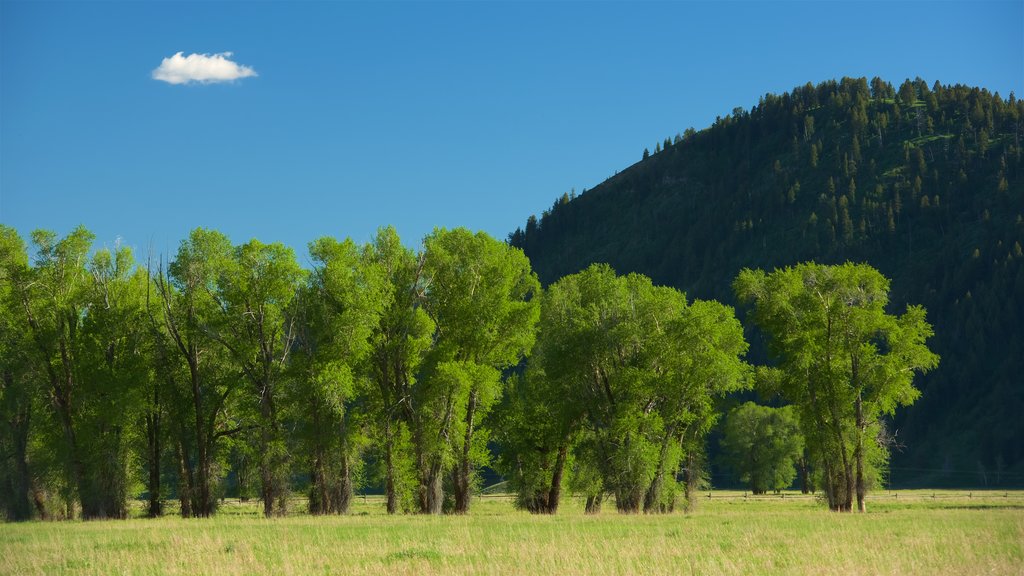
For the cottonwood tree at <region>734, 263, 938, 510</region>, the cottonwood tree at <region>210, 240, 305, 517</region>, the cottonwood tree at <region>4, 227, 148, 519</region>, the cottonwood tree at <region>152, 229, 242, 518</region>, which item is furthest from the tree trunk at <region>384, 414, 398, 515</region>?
the cottonwood tree at <region>734, 263, 938, 510</region>

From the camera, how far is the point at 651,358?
51.8m

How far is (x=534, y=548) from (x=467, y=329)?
81.2 ft

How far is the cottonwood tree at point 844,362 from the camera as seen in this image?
50.0 metres

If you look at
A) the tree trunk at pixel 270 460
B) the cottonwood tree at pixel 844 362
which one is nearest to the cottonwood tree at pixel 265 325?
the tree trunk at pixel 270 460

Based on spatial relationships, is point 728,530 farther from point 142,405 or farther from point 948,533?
point 142,405

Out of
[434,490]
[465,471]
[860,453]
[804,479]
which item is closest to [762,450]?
[804,479]

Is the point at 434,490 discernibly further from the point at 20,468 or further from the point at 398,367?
the point at 20,468

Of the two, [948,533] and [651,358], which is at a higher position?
[651,358]

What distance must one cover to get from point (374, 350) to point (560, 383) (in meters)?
11.2

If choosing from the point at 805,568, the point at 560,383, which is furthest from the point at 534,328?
the point at 805,568

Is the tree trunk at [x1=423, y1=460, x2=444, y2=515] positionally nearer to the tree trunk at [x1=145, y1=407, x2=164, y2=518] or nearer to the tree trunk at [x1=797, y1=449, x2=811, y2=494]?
the tree trunk at [x1=145, y1=407, x2=164, y2=518]

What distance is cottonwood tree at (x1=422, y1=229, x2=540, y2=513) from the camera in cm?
4844

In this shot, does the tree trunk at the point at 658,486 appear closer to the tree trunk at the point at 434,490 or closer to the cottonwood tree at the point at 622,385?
the cottonwood tree at the point at 622,385

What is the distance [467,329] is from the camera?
49812 mm
